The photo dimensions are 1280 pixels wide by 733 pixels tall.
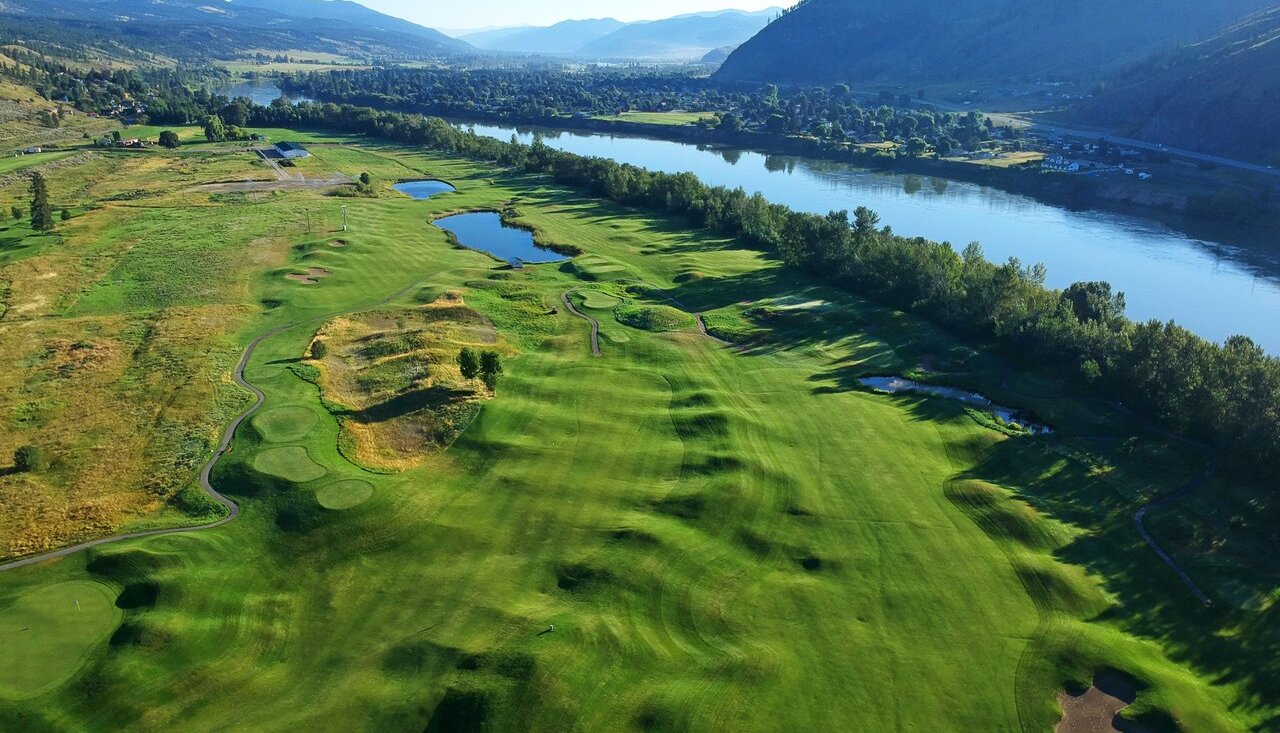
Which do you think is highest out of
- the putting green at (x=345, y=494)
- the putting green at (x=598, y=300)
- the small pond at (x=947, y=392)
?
the putting green at (x=598, y=300)

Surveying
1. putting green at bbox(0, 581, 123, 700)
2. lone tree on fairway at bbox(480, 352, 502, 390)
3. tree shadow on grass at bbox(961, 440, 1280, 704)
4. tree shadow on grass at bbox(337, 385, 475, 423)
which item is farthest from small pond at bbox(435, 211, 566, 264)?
putting green at bbox(0, 581, 123, 700)

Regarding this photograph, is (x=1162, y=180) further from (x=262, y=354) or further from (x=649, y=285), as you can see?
(x=262, y=354)

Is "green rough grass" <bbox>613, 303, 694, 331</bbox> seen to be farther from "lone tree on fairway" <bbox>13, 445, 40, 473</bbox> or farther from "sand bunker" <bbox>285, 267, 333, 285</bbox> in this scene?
"lone tree on fairway" <bbox>13, 445, 40, 473</bbox>

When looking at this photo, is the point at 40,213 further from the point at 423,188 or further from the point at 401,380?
the point at 401,380

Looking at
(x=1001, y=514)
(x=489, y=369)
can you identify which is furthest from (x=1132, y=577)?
(x=489, y=369)

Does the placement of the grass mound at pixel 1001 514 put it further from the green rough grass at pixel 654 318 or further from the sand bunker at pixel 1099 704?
the green rough grass at pixel 654 318

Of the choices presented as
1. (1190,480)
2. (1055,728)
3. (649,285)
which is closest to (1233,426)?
(1190,480)

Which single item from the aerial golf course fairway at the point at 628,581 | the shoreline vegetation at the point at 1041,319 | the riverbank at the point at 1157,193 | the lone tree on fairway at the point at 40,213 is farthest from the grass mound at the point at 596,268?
the riverbank at the point at 1157,193

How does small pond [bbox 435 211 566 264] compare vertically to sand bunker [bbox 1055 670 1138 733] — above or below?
above
